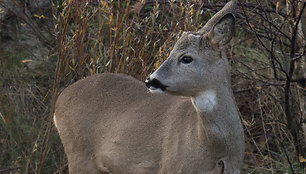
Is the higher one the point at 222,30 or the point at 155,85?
the point at 222,30

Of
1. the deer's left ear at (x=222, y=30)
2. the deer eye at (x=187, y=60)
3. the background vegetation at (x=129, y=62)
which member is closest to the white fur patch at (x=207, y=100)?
the deer eye at (x=187, y=60)

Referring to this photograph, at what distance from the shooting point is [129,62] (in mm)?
5457

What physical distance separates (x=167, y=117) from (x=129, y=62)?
4.88ft

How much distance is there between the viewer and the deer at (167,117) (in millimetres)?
3666

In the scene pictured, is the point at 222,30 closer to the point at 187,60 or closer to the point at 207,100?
the point at 187,60

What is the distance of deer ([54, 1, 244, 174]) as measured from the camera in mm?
3666

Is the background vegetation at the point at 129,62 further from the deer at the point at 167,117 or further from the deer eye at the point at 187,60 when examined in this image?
the deer eye at the point at 187,60

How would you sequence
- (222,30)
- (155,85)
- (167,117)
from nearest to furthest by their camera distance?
(155,85) < (222,30) < (167,117)

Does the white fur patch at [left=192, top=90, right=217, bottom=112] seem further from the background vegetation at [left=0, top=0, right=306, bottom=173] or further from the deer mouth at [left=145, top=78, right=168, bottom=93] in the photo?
the background vegetation at [left=0, top=0, right=306, bottom=173]

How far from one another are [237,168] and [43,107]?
11.0 feet

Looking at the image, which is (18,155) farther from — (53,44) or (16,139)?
(53,44)

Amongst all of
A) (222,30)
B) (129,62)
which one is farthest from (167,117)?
(129,62)

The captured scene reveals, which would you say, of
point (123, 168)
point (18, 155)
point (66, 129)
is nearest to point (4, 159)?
point (18, 155)

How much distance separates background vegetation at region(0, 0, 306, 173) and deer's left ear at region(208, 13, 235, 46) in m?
0.99
